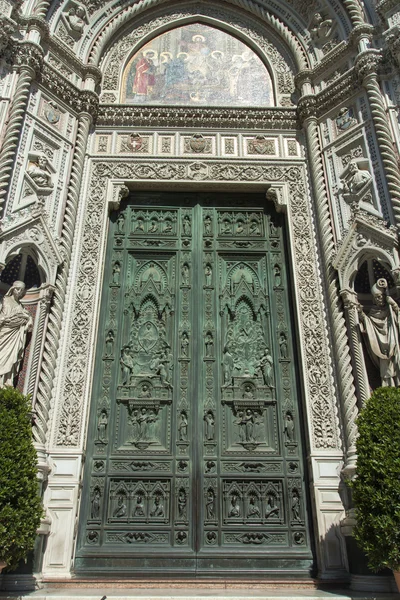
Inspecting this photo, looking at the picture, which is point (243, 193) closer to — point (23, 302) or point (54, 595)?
point (23, 302)

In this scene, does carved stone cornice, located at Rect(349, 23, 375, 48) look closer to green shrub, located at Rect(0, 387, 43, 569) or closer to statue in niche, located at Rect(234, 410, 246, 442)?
statue in niche, located at Rect(234, 410, 246, 442)

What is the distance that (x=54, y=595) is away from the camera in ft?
19.5

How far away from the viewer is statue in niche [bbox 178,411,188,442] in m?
7.78

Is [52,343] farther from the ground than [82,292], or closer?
closer

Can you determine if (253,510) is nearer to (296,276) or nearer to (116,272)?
(296,276)

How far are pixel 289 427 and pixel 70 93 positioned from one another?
674cm

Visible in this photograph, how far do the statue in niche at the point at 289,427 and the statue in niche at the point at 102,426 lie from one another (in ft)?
8.34

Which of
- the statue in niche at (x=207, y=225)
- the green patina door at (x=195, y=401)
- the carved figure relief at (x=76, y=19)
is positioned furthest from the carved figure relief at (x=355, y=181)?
the carved figure relief at (x=76, y=19)

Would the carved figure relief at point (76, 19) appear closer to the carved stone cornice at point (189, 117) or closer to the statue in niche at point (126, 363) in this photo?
the carved stone cornice at point (189, 117)

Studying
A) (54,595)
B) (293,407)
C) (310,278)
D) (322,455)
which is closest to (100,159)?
(310,278)

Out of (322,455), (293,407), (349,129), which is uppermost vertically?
(349,129)

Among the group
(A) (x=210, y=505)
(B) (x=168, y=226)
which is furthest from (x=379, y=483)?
(B) (x=168, y=226)

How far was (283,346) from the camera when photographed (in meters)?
8.39

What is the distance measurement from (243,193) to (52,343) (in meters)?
4.20
